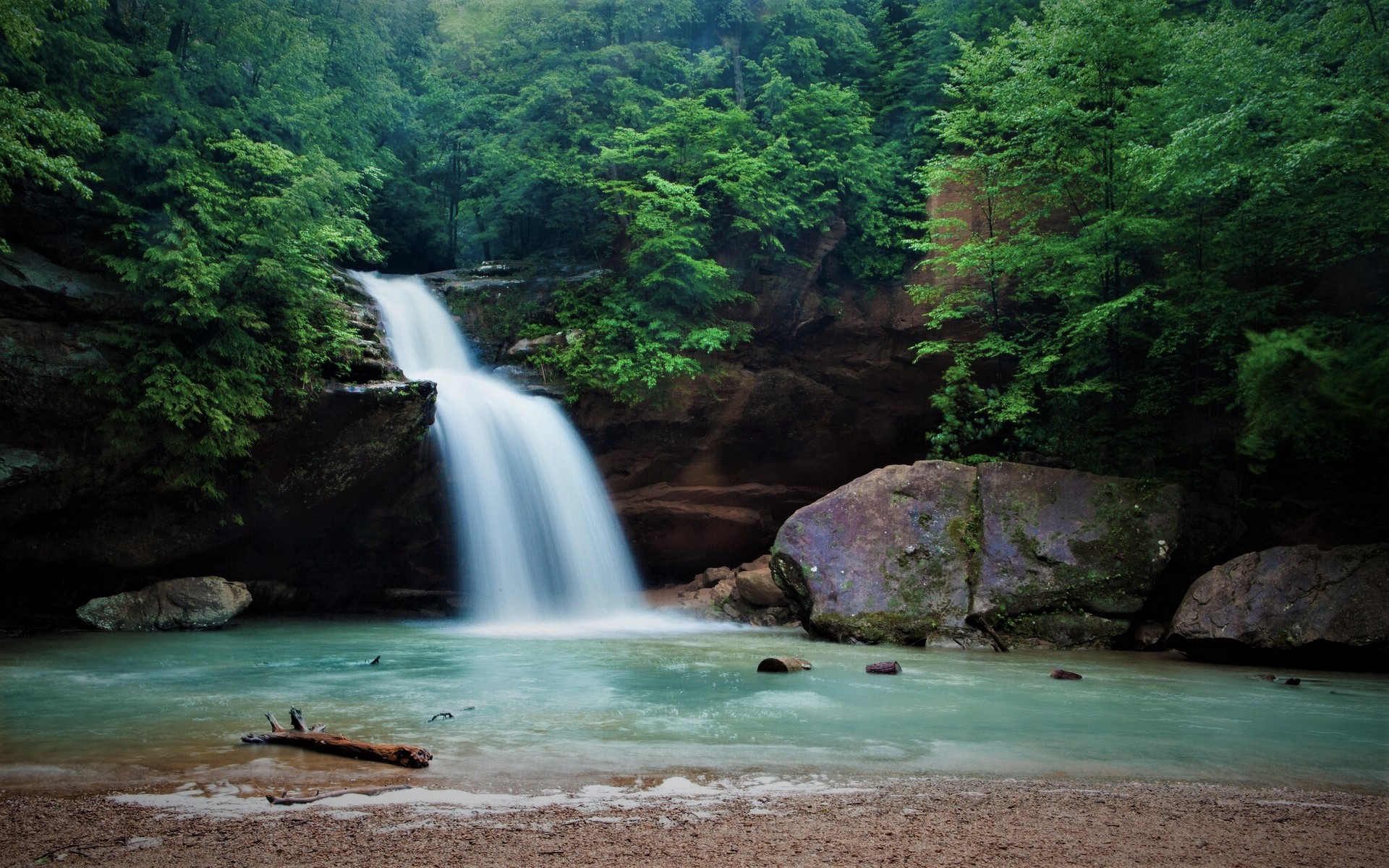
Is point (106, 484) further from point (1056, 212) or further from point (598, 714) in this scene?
point (1056, 212)

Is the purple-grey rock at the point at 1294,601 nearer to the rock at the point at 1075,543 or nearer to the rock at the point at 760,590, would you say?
the rock at the point at 1075,543

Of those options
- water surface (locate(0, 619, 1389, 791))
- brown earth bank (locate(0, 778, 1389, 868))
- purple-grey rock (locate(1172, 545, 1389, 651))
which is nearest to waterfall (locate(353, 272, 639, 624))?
water surface (locate(0, 619, 1389, 791))

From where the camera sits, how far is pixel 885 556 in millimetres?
12797

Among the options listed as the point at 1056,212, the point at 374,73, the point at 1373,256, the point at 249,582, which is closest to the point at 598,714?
the point at 249,582

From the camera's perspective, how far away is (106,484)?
43.1 ft

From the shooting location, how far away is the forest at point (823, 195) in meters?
11.5

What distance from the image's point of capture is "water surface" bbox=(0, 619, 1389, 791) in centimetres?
486

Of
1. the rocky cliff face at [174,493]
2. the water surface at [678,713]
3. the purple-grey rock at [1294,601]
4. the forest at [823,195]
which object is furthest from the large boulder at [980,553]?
the rocky cliff face at [174,493]

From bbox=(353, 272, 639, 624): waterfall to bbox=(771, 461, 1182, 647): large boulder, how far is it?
18.3 ft

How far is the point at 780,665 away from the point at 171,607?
10.9 m

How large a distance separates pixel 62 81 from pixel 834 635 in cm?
1447

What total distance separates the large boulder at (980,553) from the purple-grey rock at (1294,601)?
110cm

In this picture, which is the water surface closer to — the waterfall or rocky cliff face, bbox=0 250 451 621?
rocky cliff face, bbox=0 250 451 621

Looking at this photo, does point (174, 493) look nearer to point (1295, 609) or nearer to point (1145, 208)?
point (1295, 609)
